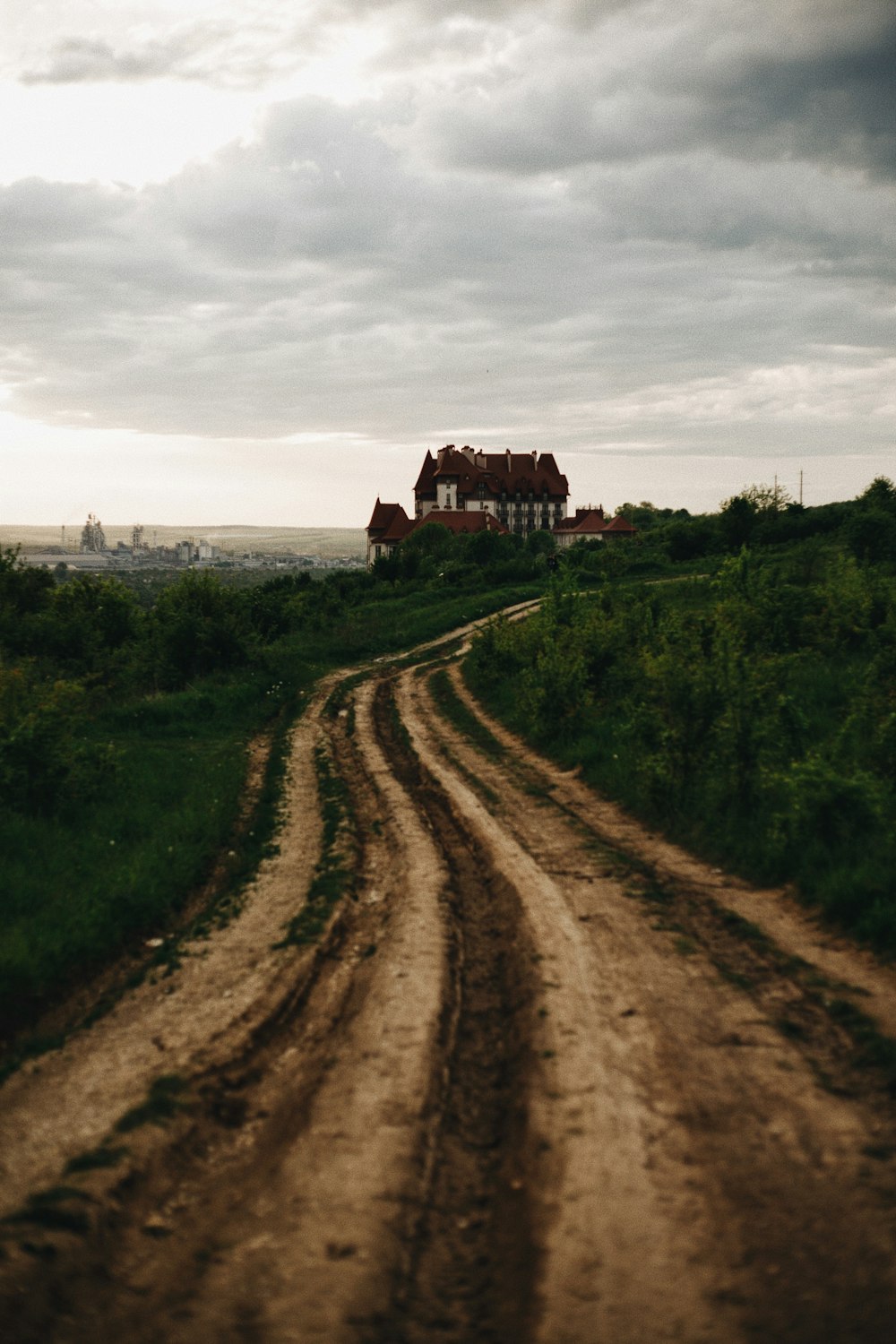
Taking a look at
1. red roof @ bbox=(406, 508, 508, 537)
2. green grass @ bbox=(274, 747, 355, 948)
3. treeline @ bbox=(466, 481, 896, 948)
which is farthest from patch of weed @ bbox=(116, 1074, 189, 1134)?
red roof @ bbox=(406, 508, 508, 537)

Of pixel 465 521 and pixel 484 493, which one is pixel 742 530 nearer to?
pixel 465 521

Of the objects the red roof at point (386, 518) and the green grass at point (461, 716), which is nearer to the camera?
the green grass at point (461, 716)

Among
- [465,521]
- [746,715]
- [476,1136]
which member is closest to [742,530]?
[465,521]

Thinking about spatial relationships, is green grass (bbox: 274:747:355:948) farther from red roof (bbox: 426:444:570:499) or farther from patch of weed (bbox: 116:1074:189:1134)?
red roof (bbox: 426:444:570:499)

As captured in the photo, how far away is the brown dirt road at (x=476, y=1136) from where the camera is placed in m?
4.74

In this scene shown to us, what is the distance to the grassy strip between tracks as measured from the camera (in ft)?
32.3

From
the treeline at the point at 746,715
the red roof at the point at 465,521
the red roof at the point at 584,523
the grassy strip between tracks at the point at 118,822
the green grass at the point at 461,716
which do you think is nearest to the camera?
the grassy strip between tracks at the point at 118,822

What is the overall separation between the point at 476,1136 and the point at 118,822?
33.3 feet

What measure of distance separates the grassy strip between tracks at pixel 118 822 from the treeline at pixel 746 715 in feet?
21.3

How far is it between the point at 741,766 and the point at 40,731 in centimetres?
1209

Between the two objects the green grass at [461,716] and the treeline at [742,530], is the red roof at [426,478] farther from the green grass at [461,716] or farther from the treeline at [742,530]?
the green grass at [461,716]

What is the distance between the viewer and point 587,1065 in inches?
280

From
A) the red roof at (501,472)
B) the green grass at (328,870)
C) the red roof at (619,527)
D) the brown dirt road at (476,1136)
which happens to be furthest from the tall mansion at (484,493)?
the brown dirt road at (476,1136)

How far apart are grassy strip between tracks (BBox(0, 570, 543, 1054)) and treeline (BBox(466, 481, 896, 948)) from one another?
21.3ft
